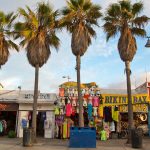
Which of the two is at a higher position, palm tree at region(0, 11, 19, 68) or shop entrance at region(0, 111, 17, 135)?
palm tree at region(0, 11, 19, 68)

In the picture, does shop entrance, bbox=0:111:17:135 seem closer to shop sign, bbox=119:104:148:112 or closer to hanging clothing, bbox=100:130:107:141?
hanging clothing, bbox=100:130:107:141

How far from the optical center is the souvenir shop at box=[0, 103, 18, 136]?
91.2 ft

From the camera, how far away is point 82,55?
2298cm

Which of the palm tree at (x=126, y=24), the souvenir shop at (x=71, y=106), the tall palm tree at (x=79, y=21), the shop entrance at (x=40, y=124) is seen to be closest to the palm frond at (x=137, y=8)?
the palm tree at (x=126, y=24)

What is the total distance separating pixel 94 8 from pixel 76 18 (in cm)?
144


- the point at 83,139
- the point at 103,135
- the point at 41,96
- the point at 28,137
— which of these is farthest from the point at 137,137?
the point at 41,96

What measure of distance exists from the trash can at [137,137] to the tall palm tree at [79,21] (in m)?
5.93

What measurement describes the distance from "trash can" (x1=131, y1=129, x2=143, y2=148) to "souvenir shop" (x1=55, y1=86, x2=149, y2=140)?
622cm

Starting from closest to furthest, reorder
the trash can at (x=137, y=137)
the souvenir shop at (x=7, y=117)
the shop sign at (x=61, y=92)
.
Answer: the trash can at (x=137, y=137) → the shop sign at (x=61, y=92) → the souvenir shop at (x=7, y=117)

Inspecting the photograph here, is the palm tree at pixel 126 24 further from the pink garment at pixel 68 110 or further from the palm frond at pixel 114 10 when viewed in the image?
the pink garment at pixel 68 110

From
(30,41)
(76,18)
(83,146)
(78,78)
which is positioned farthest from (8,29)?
(83,146)

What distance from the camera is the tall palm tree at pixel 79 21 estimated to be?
22641mm

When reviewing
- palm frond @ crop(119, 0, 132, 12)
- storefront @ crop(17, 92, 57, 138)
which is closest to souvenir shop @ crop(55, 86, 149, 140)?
storefront @ crop(17, 92, 57, 138)

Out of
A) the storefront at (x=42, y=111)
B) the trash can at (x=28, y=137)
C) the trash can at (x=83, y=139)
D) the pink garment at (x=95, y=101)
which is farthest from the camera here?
the storefront at (x=42, y=111)
